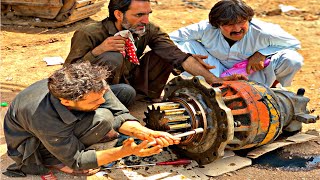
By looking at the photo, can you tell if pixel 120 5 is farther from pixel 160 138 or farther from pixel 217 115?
pixel 160 138

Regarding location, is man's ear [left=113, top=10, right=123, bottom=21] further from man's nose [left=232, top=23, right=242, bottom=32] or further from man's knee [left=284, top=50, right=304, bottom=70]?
man's knee [left=284, top=50, right=304, bottom=70]

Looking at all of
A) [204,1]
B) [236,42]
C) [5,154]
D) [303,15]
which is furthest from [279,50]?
[204,1]

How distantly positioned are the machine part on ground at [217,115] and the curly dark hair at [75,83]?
28.3 inches

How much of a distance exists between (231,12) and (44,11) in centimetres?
466

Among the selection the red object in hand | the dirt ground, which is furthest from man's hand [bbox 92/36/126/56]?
the dirt ground

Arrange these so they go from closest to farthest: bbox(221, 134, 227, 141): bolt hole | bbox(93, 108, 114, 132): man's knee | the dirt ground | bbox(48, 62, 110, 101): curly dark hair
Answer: bbox(48, 62, 110, 101): curly dark hair < bbox(93, 108, 114, 132): man's knee < bbox(221, 134, 227, 141): bolt hole < the dirt ground

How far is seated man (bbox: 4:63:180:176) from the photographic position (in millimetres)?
3150

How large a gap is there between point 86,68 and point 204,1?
25.1ft

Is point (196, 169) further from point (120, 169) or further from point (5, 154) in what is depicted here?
point (5, 154)

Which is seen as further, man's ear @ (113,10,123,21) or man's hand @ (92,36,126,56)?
man's ear @ (113,10,123,21)

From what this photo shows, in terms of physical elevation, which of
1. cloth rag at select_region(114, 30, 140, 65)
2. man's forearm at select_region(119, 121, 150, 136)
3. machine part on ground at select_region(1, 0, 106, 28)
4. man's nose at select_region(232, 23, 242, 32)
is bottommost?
machine part on ground at select_region(1, 0, 106, 28)

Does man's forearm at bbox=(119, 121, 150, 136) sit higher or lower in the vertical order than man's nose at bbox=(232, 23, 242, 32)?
lower

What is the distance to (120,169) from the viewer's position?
384 cm

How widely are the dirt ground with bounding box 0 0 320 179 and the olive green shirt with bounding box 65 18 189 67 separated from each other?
28.1 inches
